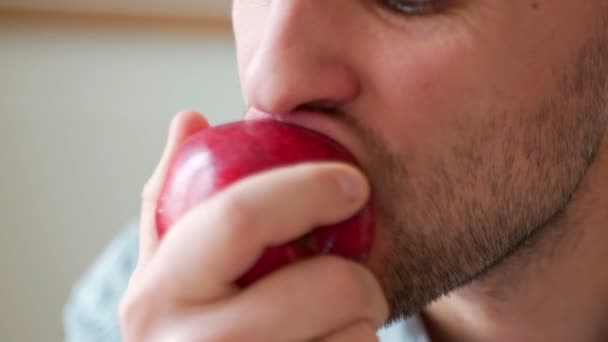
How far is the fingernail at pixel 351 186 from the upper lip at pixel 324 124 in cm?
10

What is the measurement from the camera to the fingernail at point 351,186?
50 cm

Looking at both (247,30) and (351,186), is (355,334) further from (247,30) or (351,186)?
(247,30)

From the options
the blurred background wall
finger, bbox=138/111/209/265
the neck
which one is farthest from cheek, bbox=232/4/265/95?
the blurred background wall

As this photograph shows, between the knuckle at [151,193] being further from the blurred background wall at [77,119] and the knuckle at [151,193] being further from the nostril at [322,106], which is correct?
the blurred background wall at [77,119]

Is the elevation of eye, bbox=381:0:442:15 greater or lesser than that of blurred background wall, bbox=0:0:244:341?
greater

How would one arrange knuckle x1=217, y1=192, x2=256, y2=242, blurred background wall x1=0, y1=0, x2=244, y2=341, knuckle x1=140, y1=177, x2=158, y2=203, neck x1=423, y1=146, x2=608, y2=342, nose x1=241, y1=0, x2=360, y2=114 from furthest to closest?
blurred background wall x1=0, y1=0, x2=244, y2=341, neck x1=423, y1=146, x2=608, y2=342, knuckle x1=140, y1=177, x2=158, y2=203, nose x1=241, y1=0, x2=360, y2=114, knuckle x1=217, y1=192, x2=256, y2=242

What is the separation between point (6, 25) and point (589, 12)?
4.07 ft

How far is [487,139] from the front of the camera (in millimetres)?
668

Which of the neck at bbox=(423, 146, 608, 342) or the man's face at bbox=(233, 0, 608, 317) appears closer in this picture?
the man's face at bbox=(233, 0, 608, 317)

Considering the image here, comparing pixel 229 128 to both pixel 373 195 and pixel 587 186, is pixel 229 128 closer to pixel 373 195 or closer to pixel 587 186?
pixel 373 195

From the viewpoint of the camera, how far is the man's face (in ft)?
2.01

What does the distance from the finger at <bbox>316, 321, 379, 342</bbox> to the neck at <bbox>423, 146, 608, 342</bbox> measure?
0.35m

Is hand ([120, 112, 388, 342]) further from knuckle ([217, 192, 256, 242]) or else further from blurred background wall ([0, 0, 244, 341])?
blurred background wall ([0, 0, 244, 341])

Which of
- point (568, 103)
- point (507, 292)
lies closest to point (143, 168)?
point (507, 292)
